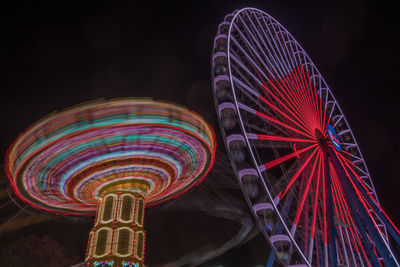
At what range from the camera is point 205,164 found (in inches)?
567

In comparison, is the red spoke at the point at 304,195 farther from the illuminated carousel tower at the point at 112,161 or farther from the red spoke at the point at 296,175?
the illuminated carousel tower at the point at 112,161

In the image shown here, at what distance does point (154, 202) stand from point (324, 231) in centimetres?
715

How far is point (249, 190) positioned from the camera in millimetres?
11875

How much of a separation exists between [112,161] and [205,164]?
3591 millimetres

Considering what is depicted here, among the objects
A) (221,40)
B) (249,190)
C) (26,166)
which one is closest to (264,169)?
(249,190)

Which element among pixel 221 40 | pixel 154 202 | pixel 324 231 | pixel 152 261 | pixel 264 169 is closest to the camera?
pixel 264 169

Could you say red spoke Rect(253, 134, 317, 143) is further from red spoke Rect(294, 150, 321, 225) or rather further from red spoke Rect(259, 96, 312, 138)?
red spoke Rect(294, 150, 321, 225)

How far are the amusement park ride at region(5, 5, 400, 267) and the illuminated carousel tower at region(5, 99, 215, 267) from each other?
0.03 meters

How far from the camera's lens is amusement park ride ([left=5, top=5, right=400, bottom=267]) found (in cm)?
1170

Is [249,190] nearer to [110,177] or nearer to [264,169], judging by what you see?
[264,169]

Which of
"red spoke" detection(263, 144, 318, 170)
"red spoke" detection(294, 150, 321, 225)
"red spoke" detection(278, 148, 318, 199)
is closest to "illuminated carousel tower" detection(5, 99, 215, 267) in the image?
"red spoke" detection(263, 144, 318, 170)

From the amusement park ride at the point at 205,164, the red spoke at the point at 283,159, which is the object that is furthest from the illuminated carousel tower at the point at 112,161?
the red spoke at the point at 283,159

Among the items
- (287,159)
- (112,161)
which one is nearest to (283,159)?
(287,159)

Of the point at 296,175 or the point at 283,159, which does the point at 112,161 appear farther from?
the point at 296,175
